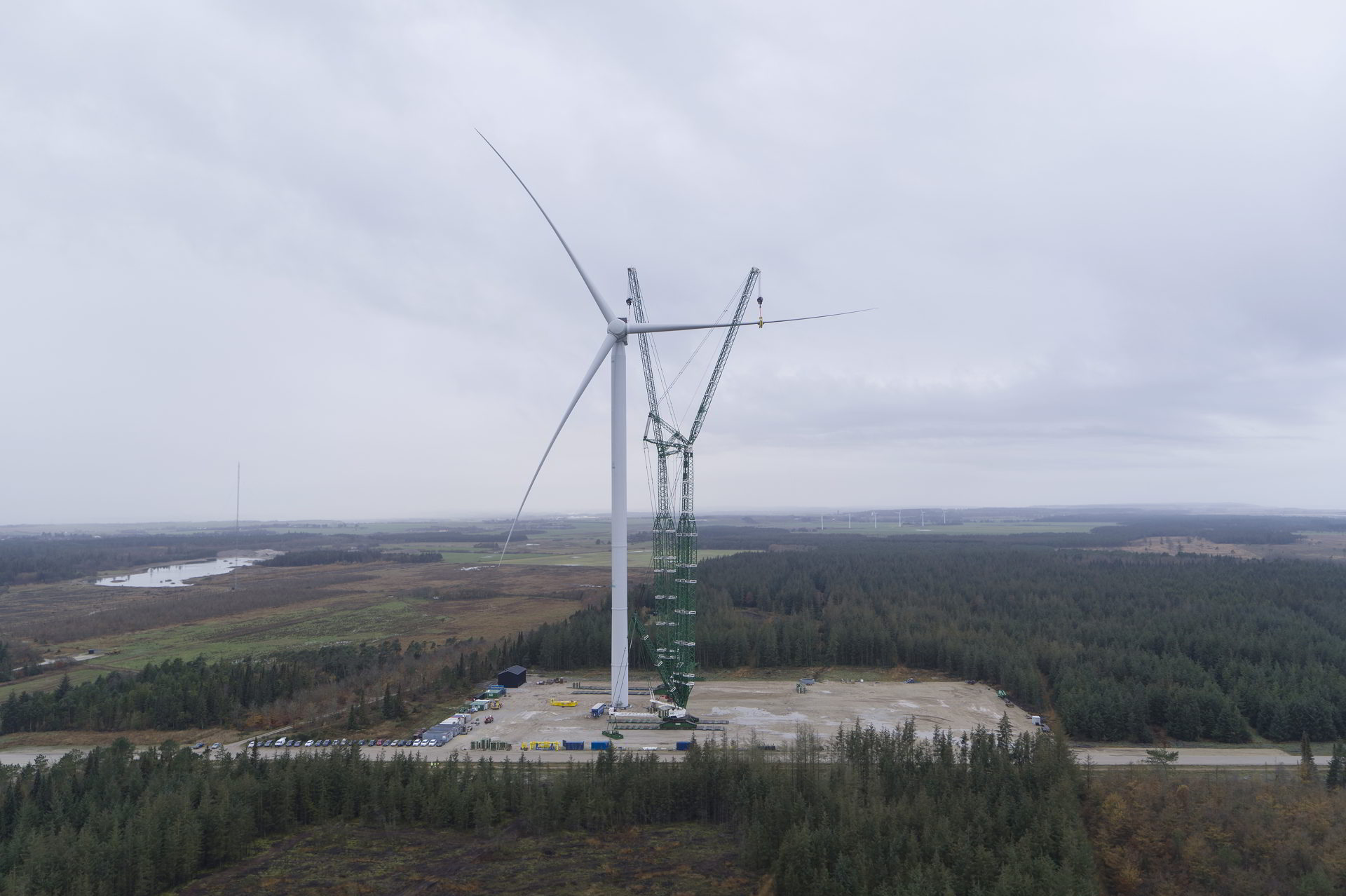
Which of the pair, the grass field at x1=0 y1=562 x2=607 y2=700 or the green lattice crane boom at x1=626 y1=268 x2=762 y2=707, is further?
the grass field at x1=0 y1=562 x2=607 y2=700

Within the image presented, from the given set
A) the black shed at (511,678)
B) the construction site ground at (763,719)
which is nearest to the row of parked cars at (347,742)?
the construction site ground at (763,719)

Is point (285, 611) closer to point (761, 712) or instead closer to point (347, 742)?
point (347, 742)

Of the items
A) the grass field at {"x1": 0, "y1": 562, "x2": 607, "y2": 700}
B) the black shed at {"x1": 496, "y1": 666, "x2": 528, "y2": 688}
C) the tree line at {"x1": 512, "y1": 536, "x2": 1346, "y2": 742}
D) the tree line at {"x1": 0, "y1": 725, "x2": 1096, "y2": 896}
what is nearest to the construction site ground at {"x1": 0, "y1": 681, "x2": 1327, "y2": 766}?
the black shed at {"x1": 496, "y1": 666, "x2": 528, "y2": 688}

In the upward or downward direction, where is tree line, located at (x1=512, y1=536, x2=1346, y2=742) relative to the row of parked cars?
upward

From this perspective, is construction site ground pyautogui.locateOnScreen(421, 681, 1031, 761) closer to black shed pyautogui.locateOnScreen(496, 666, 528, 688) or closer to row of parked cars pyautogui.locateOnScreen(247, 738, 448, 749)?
black shed pyautogui.locateOnScreen(496, 666, 528, 688)

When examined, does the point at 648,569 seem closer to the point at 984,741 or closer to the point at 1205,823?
the point at 984,741

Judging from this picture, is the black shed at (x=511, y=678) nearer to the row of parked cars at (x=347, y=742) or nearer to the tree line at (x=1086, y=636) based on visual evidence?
the tree line at (x=1086, y=636)

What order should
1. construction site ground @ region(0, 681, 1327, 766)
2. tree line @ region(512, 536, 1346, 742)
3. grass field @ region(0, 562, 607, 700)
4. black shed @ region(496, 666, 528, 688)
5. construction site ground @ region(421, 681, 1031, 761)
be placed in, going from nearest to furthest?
construction site ground @ region(0, 681, 1327, 766)
construction site ground @ region(421, 681, 1031, 761)
tree line @ region(512, 536, 1346, 742)
black shed @ region(496, 666, 528, 688)
grass field @ region(0, 562, 607, 700)
